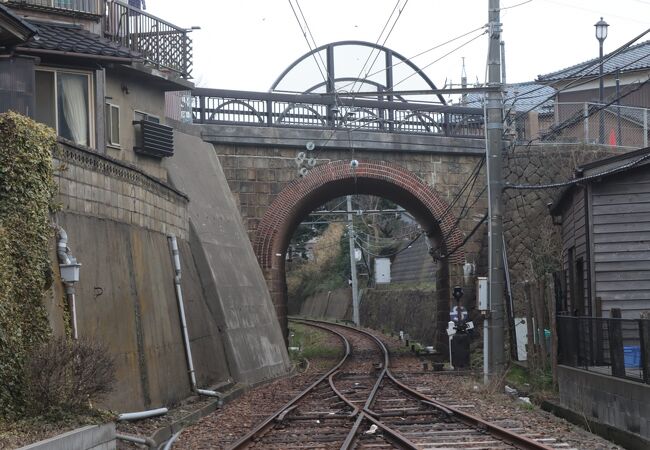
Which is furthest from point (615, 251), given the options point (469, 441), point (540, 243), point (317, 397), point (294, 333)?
point (294, 333)

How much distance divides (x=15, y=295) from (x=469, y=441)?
17.7ft

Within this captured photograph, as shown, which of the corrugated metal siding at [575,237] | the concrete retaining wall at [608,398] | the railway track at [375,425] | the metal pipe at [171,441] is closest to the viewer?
the metal pipe at [171,441]

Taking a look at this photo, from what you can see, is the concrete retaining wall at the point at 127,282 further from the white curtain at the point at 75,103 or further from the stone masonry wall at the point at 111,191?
the white curtain at the point at 75,103

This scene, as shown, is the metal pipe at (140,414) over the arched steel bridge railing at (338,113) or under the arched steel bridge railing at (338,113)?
under

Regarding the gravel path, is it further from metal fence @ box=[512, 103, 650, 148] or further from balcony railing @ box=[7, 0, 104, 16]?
metal fence @ box=[512, 103, 650, 148]

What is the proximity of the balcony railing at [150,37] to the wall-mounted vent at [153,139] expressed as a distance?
4.44 ft

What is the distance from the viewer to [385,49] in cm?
2872

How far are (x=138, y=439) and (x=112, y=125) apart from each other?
34.2 feet

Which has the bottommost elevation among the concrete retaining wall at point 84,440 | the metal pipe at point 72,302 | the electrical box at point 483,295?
the concrete retaining wall at point 84,440

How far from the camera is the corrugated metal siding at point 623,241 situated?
677 inches

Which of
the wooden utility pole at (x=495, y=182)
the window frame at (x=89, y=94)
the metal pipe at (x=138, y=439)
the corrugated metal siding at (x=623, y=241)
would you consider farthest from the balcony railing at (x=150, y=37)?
the metal pipe at (x=138, y=439)

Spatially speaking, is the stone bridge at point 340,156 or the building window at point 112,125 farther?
the stone bridge at point 340,156

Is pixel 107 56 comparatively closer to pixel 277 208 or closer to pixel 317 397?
pixel 317 397

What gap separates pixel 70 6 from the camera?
19828mm
